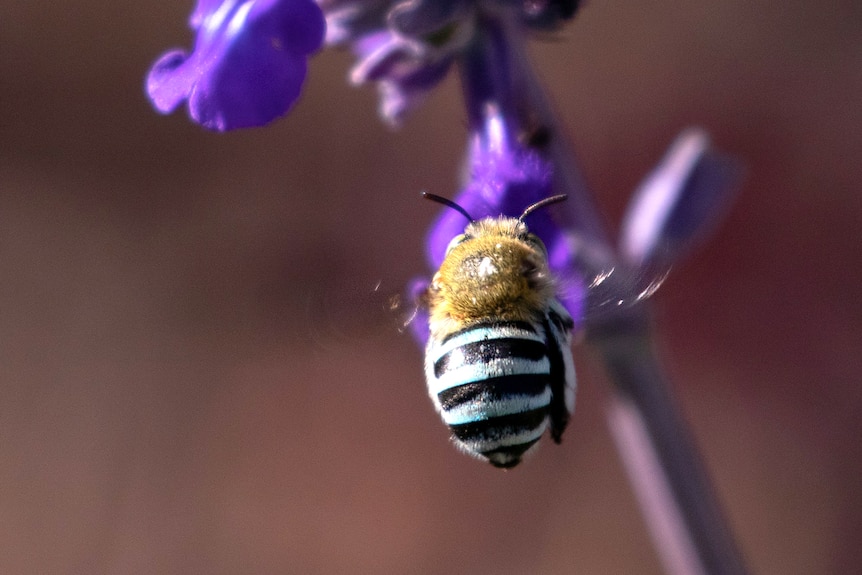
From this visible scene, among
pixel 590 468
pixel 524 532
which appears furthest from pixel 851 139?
pixel 524 532

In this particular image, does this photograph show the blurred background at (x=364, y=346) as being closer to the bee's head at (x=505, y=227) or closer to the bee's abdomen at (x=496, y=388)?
the bee's head at (x=505, y=227)

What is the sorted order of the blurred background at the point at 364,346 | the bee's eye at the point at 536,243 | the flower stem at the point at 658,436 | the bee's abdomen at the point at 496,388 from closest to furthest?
the bee's abdomen at the point at 496,388 → the bee's eye at the point at 536,243 → the flower stem at the point at 658,436 → the blurred background at the point at 364,346

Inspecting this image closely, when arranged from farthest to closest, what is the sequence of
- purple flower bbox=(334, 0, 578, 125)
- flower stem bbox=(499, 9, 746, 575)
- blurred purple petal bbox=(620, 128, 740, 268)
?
blurred purple petal bbox=(620, 128, 740, 268)
flower stem bbox=(499, 9, 746, 575)
purple flower bbox=(334, 0, 578, 125)

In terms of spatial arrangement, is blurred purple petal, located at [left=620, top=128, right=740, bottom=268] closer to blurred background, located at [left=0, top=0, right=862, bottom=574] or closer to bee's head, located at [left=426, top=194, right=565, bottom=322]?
bee's head, located at [left=426, top=194, right=565, bottom=322]

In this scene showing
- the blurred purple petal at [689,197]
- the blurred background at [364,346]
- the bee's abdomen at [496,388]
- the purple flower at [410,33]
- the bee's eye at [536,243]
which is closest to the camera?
the bee's abdomen at [496,388]

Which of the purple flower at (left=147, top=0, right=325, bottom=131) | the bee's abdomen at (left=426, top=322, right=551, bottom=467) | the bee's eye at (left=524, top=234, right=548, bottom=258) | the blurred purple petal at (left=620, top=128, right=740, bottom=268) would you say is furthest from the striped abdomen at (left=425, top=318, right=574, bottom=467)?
the blurred purple petal at (left=620, top=128, right=740, bottom=268)

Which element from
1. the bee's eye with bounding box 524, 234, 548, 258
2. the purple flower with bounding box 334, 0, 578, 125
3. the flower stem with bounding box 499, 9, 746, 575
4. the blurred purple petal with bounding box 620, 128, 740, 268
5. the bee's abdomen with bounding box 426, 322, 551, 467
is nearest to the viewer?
the bee's abdomen with bounding box 426, 322, 551, 467

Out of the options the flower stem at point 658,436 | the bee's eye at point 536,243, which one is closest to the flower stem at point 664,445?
the flower stem at point 658,436
